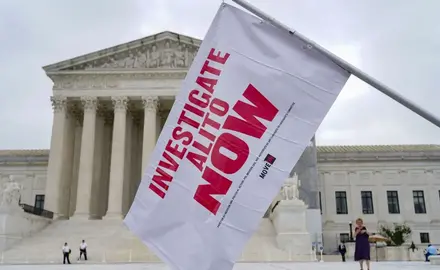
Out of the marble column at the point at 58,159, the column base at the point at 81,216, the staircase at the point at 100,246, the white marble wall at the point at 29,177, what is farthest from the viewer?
the white marble wall at the point at 29,177

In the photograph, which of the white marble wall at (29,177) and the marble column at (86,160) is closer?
the marble column at (86,160)

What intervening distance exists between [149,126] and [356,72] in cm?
3871

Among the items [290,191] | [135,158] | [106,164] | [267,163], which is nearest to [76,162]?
[106,164]

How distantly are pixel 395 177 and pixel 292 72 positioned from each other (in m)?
54.3

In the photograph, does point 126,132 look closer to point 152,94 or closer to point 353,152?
point 152,94

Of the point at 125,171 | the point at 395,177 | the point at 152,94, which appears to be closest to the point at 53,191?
the point at 125,171

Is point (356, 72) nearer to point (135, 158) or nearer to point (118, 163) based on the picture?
point (118, 163)

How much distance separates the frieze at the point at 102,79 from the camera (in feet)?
140

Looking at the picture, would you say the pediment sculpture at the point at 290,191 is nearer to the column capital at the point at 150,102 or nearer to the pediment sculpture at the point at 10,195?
the column capital at the point at 150,102

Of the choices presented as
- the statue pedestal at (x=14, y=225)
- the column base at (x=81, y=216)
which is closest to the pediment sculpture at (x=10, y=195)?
the statue pedestal at (x=14, y=225)

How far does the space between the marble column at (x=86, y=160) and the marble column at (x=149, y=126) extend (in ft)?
15.9

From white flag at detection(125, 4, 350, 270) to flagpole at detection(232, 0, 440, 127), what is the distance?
0.11m

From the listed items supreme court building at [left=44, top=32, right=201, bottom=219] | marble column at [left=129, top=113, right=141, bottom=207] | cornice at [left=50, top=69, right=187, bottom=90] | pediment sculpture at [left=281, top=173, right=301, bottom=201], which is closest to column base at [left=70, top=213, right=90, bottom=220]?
supreme court building at [left=44, top=32, right=201, bottom=219]

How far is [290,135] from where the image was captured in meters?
3.84
